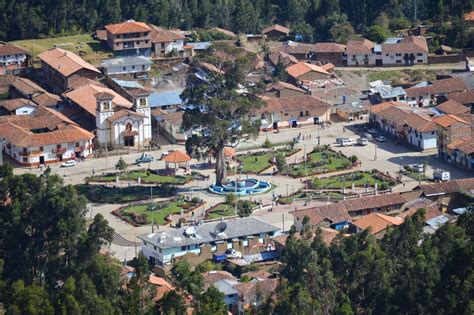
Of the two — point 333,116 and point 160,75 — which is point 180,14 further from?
point 333,116

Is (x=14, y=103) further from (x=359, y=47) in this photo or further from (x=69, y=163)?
(x=359, y=47)

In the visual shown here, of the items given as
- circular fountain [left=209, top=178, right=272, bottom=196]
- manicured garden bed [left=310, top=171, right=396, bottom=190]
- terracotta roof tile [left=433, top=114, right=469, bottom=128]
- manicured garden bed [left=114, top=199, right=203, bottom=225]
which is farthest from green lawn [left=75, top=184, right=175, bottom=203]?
terracotta roof tile [left=433, top=114, right=469, bottom=128]

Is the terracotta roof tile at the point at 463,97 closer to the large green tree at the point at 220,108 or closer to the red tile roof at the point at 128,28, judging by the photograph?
the large green tree at the point at 220,108

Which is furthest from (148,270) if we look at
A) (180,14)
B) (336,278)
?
(180,14)

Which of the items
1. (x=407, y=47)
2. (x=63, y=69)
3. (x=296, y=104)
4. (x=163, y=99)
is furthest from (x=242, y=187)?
(x=407, y=47)

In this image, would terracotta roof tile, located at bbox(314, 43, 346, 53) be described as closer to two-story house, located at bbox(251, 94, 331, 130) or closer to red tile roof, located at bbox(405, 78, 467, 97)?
red tile roof, located at bbox(405, 78, 467, 97)
